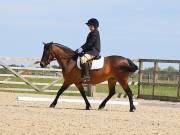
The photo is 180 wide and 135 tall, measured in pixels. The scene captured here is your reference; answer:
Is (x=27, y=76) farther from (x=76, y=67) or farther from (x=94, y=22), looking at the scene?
(x=94, y=22)

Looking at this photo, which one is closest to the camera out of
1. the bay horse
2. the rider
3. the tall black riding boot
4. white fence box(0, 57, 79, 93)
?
the rider

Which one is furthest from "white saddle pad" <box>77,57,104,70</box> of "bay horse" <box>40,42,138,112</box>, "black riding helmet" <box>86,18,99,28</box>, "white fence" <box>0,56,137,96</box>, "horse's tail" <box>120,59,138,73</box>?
"white fence" <box>0,56,137,96</box>

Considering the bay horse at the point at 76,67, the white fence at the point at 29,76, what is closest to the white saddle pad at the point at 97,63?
the bay horse at the point at 76,67

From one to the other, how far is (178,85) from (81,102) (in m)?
5.27

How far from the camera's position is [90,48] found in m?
16.2

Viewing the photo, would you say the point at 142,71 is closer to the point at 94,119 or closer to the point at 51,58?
the point at 51,58

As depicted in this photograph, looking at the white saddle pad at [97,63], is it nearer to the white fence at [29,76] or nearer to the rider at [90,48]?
the rider at [90,48]

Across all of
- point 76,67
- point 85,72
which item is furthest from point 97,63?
point 76,67

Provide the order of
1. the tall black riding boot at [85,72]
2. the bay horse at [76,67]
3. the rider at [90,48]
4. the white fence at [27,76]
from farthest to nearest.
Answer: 1. the white fence at [27,76]
2. the bay horse at [76,67]
3. the tall black riding boot at [85,72]
4. the rider at [90,48]

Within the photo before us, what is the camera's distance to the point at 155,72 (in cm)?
2436

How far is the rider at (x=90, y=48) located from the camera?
16.1 meters

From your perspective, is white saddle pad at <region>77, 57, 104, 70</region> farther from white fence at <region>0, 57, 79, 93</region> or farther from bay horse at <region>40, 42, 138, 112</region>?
white fence at <region>0, 57, 79, 93</region>

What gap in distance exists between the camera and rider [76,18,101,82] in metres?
16.1

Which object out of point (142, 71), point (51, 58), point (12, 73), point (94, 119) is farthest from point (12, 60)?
point (94, 119)
